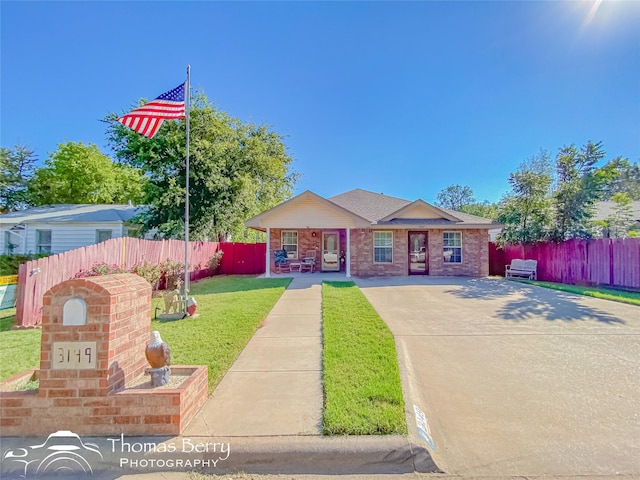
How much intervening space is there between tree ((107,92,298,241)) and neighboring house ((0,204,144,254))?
6.65 feet

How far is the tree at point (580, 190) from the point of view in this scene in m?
14.3

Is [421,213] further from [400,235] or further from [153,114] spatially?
[153,114]

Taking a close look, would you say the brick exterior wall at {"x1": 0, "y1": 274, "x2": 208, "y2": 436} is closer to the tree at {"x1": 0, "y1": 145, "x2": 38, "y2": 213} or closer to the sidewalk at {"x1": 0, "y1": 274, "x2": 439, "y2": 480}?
the sidewalk at {"x1": 0, "y1": 274, "x2": 439, "y2": 480}

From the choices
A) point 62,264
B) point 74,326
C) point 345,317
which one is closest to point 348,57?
point 345,317

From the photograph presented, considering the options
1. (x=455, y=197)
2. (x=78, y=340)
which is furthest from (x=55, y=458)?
(x=455, y=197)

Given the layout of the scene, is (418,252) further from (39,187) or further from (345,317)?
(39,187)

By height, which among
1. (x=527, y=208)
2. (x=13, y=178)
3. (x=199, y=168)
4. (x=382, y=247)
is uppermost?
(x=13, y=178)

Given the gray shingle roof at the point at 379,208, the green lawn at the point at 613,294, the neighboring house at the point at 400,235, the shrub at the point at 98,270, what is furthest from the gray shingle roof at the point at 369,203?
the shrub at the point at 98,270

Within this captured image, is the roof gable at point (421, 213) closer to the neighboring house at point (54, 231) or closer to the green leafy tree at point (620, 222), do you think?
the green leafy tree at point (620, 222)

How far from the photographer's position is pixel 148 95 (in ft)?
61.3

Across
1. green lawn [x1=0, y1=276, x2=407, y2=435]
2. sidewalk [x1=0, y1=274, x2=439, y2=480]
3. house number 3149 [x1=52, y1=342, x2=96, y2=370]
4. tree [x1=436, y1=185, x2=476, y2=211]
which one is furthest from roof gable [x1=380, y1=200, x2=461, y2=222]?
tree [x1=436, y1=185, x2=476, y2=211]

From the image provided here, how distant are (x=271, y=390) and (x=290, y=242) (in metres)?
13.6

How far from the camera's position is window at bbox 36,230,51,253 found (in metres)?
16.9

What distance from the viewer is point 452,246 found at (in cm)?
1584
